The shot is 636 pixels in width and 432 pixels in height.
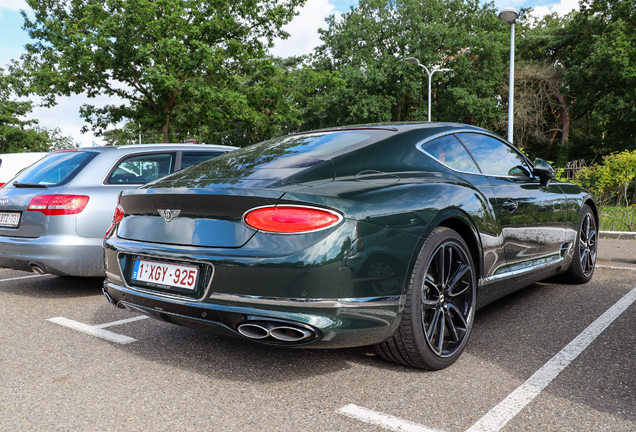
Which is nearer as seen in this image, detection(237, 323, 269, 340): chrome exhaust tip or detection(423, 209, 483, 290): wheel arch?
detection(237, 323, 269, 340): chrome exhaust tip

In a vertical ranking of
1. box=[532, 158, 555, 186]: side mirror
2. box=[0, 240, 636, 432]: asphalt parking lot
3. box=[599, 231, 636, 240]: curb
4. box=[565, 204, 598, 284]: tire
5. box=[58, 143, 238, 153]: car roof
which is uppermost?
box=[58, 143, 238, 153]: car roof

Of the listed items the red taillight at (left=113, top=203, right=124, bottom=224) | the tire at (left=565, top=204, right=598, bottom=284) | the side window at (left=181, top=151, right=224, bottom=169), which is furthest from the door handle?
the side window at (left=181, top=151, right=224, bottom=169)

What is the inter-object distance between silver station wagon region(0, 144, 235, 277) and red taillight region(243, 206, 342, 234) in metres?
2.89

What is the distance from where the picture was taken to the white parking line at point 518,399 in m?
2.33

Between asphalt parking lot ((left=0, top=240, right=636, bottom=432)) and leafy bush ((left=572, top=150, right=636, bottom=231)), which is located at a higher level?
leafy bush ((left=572, top=150, right=636, bottom=231))

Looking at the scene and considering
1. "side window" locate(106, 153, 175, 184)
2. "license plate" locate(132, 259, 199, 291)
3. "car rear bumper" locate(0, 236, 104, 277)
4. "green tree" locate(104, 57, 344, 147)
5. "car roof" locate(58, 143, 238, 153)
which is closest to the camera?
"license plate" locate(132, 259, 199, 291)

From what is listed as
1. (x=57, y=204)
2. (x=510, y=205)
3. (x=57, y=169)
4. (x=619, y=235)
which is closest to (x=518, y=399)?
(x=510, y=205)

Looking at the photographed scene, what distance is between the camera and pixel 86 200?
4871mm

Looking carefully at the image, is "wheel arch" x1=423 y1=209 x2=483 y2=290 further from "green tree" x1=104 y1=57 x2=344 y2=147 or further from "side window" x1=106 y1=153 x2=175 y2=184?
"green tree" x1=104 y1=57 x2=344 y2=147

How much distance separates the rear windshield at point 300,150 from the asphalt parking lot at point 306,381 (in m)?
1.16

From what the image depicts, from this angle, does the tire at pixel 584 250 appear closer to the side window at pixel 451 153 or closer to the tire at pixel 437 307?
the side window at pixel 451 153

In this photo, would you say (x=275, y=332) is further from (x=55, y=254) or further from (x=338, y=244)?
(x=55, y=254)

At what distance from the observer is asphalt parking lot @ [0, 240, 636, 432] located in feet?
7.84

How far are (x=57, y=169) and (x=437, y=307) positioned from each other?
12.7 feet
